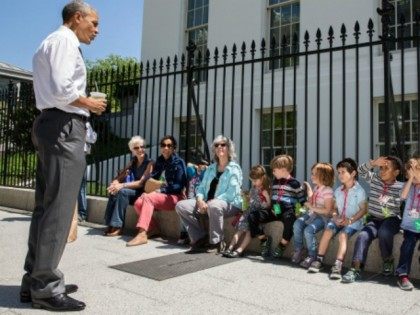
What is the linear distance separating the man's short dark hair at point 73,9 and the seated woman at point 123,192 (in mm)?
3176

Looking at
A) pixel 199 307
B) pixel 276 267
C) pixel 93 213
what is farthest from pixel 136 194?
pixel 199 307

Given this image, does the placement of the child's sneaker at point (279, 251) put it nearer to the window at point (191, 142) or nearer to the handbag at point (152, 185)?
the handbag at point (152, 185)

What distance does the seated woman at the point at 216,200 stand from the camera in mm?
4801

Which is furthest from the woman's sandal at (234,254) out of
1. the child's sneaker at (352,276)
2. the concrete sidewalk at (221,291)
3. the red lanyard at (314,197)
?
the child's sneaker at (352,276)

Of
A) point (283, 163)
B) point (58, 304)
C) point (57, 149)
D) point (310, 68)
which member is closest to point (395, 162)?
point (283, 163)

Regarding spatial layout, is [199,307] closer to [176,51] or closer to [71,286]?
[71,286]

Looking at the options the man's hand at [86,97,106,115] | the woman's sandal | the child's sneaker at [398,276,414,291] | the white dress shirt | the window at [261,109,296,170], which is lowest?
the child's sneaker at [398,276,414,291]

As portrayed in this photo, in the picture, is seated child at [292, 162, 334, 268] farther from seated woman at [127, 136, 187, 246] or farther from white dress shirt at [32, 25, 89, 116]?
white dress shirt at [32, 25, 89, 116]

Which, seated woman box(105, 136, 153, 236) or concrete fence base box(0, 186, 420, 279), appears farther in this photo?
seated woman box(105, 136, 153, 236)

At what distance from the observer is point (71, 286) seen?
10.6 feet

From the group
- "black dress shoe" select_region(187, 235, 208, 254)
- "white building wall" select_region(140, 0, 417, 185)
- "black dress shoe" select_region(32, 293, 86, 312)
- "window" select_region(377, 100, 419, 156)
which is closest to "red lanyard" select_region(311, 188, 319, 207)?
"black dress shoe" select_region(187, 235, 208, 254)

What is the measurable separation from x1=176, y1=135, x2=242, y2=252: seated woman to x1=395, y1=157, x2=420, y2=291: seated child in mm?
1867

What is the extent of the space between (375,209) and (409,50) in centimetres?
575

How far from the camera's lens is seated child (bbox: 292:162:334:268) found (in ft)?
13.8
